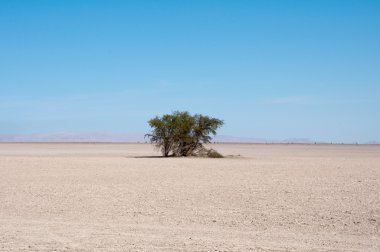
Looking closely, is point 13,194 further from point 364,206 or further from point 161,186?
point 364,206

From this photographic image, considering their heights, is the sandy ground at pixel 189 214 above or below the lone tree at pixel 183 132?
below

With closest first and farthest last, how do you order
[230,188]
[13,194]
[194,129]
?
1. [13,194]
2. [230,188]
3. [194,129]

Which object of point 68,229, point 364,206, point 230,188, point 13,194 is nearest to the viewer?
point 68,229

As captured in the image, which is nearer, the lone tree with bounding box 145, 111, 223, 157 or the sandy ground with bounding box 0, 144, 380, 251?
the sandy ground with bounding box 0, 144, 380, 251

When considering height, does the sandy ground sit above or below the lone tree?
below

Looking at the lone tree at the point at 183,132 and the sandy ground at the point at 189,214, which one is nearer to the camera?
the sandy ground at the point at 189,214

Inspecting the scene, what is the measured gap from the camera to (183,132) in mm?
46500

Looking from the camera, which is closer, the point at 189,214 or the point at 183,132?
the point at 189,214

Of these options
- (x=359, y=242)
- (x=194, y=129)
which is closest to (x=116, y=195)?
(x=359, y=242)

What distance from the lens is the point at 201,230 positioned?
11.5m

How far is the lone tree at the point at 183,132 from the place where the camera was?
4650 centimetres

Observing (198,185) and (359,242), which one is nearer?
(359,242)

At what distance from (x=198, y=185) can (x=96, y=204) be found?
235 inches

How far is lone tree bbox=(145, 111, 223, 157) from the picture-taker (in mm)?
46500
